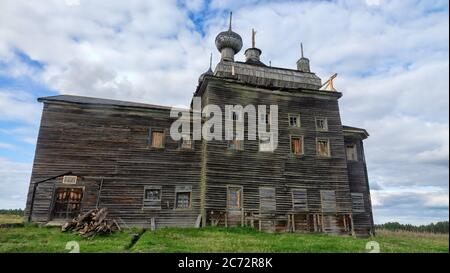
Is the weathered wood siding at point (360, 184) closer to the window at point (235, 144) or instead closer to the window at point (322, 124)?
the window at point (322, 124)

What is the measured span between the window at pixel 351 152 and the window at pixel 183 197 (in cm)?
1427

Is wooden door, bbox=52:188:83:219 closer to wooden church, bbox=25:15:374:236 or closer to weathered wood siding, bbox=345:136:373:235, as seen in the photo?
wooden church, bbox=25:15:374:236

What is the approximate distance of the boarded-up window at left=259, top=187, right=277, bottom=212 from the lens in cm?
2052

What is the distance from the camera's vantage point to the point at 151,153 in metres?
20.8

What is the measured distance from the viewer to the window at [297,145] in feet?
74.3

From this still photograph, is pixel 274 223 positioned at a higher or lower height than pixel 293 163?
lower

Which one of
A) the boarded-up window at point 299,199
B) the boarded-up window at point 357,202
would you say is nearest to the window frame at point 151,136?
the boarded-up window at point 299,199

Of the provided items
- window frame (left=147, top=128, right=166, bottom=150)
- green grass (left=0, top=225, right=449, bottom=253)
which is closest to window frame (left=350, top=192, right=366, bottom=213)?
green grass (left=0, top=225, right=449, bottom=253)
